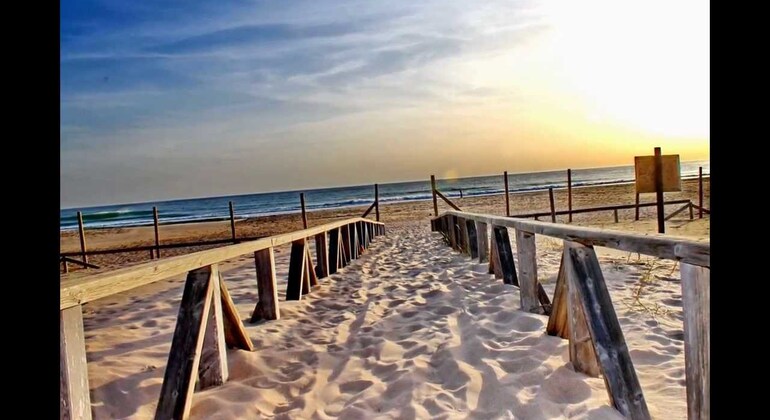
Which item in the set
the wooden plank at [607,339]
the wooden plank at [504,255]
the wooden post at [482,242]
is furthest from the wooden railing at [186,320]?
the wooden post at [482,242]

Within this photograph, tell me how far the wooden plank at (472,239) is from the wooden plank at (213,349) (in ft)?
15.9

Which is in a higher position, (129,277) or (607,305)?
(129,277)

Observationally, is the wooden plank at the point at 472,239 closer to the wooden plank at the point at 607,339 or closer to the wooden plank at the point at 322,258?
the wooden plank at the point at 322,258

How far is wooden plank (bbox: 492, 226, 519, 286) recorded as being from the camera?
16.7ft

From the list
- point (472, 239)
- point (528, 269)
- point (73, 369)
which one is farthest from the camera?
point (472, 239)

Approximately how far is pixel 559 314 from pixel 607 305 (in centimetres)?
86

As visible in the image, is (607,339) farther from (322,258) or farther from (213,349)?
(322,258)

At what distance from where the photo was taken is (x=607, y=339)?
2.26m

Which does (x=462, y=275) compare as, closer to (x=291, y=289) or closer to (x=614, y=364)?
(x=291, y=289)

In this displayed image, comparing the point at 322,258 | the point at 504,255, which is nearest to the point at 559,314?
the point at 504,255

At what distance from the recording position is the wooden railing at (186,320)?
1.62 m

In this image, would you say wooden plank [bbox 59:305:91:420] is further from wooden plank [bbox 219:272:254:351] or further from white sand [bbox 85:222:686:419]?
wooden plank [bbox 219:272:254:351]
